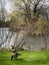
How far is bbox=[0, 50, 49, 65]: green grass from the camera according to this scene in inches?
122

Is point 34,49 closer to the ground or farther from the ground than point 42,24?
closer to the ground

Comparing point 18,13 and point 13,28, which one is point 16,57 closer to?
point 13,28

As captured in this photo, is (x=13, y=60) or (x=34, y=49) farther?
(x=34, y=49)

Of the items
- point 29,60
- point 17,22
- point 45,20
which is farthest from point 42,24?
point 29,60

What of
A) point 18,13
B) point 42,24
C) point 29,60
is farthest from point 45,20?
point 29,60

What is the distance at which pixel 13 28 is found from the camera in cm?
332

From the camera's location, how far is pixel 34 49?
3.36 meters

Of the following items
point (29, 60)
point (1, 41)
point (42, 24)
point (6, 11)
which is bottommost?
point (29, 60)

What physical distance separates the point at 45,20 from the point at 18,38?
467 millimetres

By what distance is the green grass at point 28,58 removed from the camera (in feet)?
10.2

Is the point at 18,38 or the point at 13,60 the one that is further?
the point at 18,38

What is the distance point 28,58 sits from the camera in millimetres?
3186

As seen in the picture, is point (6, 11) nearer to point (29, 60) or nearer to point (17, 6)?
point (17, 6)

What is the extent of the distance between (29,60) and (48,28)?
1.83 feet
